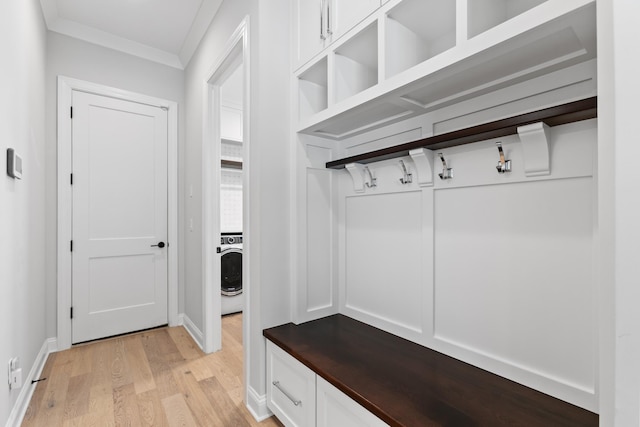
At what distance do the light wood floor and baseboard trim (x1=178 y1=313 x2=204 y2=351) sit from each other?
0.06 meters

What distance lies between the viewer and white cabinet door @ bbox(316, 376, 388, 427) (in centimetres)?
110

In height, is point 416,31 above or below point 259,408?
above

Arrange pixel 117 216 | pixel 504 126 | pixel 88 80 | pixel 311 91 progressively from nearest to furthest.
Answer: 1. pixel 504 126
2. pixel 311 91
3. pixel 88 80
4. pixel 117 216

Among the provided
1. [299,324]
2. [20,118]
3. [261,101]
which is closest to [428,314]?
[299,324]

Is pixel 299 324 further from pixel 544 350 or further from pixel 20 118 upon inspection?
pixel 20 118

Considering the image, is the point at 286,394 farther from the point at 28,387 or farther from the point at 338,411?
the point at 28,387

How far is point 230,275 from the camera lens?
356 cm

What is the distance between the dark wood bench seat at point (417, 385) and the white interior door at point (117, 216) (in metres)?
2.03

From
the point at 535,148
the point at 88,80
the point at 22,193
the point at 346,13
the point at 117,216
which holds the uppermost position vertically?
the point at 88,80

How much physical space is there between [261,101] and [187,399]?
187 centimetres

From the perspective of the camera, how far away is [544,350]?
110 centimetres

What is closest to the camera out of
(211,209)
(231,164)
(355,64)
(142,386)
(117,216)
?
(355,64)

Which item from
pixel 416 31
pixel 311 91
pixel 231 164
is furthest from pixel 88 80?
pixel 416 31

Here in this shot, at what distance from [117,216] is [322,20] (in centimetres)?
254
